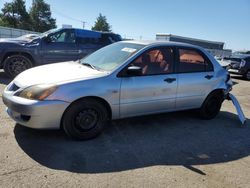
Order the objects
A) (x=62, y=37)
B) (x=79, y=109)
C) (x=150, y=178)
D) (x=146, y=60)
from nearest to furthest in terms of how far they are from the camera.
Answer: (x=150, y=178), (x=79, y=109), (x=146, y=60), (x=62, y=37)

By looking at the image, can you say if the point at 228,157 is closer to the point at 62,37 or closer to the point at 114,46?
the point at 114,46

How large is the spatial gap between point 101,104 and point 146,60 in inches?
46.5

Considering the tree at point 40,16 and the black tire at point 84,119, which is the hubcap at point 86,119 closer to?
the black tire at point 84,119

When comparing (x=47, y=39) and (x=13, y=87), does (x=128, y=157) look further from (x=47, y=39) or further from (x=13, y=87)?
(x=47, y=39)

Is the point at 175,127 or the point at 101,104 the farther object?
the point at 175,127

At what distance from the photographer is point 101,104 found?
169 inches

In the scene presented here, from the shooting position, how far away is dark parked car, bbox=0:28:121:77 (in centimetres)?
836

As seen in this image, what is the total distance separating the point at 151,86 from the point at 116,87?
28.2 inches

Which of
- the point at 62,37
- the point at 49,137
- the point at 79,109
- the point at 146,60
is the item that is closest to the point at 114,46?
the point at 146,60

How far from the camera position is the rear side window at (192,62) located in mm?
5230

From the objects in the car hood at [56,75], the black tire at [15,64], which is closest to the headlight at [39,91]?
the car hood at [56,75]

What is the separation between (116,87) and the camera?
14.1 feet

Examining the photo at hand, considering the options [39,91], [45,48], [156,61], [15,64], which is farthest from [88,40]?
[39,91]

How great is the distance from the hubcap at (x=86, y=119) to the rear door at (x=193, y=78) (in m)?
1.78
